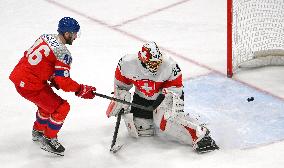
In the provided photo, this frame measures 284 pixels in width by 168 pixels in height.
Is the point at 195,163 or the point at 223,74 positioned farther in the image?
the point at 223,74

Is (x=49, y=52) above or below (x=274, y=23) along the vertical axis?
above

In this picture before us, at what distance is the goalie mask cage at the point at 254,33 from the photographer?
20.2 feet

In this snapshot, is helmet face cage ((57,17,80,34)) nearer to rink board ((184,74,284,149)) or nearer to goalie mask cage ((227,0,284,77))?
rink board ((184,74,284,149))

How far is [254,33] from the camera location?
680 centimetres

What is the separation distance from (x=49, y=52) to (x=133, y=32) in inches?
120

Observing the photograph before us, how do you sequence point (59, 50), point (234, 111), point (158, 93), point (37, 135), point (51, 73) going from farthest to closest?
point (234, 111)
point (37, 135)
point (158, 93)
point (51, 73)
point (59, 50)

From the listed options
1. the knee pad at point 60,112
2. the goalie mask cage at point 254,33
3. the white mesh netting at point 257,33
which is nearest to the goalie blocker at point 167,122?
the knee pad at point 60,112

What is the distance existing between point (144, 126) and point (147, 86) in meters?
0.37

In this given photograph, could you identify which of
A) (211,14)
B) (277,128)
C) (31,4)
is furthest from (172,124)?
(31,4)

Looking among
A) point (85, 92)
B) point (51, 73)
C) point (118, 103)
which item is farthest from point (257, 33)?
point (51, 73)

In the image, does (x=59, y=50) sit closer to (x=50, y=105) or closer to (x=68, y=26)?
(x=68, y=26)

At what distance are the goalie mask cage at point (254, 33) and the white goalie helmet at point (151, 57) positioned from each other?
A: 4.96 ft

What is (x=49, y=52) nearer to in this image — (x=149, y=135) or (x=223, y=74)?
(x=149, y=135)

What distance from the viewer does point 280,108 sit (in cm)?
532
